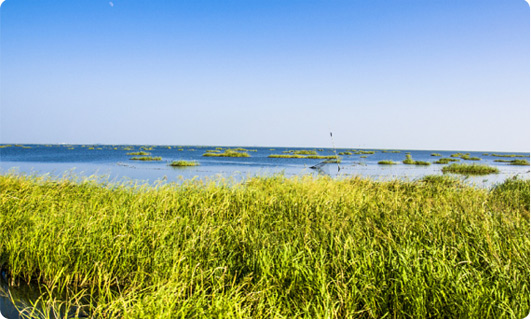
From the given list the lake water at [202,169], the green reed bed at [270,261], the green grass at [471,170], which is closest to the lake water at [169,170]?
the lake water at [202,169]

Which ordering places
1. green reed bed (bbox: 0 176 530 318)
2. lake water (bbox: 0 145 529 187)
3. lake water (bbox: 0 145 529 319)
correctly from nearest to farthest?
green reed bed (bbox: 0 176 530 318), lake water (bbox: 0 145 529 319), lake water (bbox: 0 145 529 187)

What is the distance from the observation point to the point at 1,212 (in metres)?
5.84

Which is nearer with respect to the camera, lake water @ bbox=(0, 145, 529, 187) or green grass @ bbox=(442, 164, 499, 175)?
lake water @ bbox=(0, 145, 529, 187)

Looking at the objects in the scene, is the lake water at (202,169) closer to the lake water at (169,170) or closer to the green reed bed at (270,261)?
the lake water at (169,170)

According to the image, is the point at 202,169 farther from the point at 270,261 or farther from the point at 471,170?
the point at 270,261

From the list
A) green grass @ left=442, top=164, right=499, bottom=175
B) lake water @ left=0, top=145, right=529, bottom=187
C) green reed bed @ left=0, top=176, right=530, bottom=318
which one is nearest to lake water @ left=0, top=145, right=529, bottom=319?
lake water @ left=0, top=145, right=529, bottom=187

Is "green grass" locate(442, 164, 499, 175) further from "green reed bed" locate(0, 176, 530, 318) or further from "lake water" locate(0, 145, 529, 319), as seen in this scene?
"green reed bed" locate(0, 176, 530, 318)

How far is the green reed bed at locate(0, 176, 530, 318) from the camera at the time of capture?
3131mm

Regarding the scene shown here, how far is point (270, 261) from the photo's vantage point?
12.6 ft

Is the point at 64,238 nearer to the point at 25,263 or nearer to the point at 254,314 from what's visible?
the point at 25,263

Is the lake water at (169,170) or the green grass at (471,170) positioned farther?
the green grass at (471,170)

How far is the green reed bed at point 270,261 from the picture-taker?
3.13 m

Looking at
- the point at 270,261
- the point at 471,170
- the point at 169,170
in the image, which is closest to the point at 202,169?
the point at 169,170

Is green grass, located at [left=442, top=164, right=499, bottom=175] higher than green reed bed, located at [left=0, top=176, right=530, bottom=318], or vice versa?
green reed bed, located at [left=0, top=176, right=530, bottom=318]
